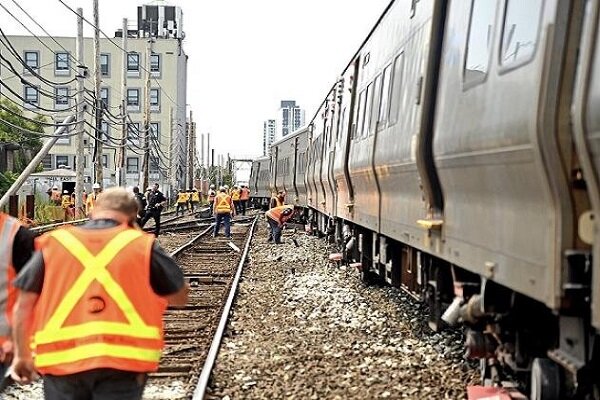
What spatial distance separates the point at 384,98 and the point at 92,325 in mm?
6401

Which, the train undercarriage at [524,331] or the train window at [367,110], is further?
the train window at [367,110]

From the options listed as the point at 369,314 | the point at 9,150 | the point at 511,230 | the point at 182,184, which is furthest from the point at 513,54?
the point at 182,184

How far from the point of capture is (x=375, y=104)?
10703 mm

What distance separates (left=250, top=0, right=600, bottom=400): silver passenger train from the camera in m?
3.98

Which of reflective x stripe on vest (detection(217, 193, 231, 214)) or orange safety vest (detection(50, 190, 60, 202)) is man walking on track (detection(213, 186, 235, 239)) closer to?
reflective x stripe on vest (detection(217, 193, 231, 214))

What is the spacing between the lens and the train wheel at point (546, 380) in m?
5.03

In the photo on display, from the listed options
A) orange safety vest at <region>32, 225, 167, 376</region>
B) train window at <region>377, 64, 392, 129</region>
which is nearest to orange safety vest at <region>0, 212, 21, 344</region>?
orange safety vest at <region>32, 225, 167, 376</region>

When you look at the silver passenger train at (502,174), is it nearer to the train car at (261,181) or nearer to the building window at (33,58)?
the train car at (261,181)

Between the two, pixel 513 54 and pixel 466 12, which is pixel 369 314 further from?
pixel 513 54

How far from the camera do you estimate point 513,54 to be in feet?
15.7

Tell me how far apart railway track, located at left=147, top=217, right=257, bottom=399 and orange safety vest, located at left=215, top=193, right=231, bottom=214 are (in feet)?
17.2

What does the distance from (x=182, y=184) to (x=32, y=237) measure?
76906 mm

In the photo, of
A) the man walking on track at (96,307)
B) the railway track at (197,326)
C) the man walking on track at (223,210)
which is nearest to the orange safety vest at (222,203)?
the man walking on track at (223,210)

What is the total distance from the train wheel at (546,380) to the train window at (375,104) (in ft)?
18.0
